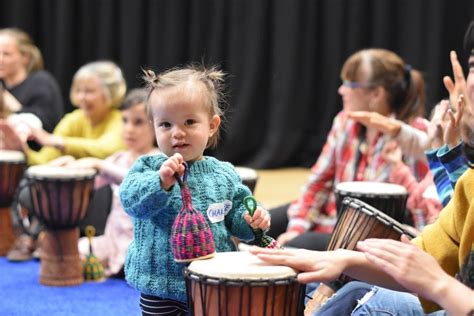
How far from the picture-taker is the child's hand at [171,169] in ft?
7.34

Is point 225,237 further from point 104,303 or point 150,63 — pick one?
Answer: point 150,63

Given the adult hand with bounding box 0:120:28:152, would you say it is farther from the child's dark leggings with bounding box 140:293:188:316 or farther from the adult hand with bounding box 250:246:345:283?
the adult hand with bounding box 250:246:345:283

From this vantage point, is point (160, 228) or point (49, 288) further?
point (49, 288)

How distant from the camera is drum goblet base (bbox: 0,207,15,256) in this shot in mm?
4836

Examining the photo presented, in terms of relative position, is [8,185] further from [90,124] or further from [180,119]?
A: [180,119]

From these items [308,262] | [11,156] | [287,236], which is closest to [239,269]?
[308,262]

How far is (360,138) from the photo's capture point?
423cm

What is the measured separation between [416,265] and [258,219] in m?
0.54

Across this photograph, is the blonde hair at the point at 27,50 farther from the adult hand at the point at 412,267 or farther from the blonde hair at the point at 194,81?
the adult hand at the point at 412,267

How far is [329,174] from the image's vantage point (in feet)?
14.1

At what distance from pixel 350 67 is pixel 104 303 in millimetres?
1627

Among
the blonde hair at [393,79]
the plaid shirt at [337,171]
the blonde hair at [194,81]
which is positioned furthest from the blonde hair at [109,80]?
the blonde hair at [194,81]

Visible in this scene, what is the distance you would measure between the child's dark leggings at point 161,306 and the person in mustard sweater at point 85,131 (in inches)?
92.5

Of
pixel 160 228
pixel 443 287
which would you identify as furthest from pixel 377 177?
pixel 443 287
